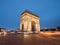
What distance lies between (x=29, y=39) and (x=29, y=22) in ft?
0.82

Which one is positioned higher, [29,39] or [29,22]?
[29,22]

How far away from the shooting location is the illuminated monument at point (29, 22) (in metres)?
1.73

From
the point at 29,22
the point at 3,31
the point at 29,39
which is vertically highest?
the point at 29,22

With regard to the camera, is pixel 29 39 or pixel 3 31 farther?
pixel 3 31

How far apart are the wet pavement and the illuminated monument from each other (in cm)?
10

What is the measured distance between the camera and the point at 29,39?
1702 mm

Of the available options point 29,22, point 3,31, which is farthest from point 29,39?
point 3,31

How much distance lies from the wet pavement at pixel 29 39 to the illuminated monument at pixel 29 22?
3.8 inches

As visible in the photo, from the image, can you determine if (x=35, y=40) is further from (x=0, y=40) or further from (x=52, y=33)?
(x=0, y=40)

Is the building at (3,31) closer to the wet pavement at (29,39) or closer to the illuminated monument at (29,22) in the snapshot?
the wet pavement at (29,39)

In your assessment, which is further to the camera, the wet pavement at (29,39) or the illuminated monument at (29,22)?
the illuminated monument at (29,22)

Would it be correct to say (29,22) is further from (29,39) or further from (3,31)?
(3,31)

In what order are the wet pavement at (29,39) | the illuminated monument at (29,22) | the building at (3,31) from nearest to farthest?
the wet pavement at (29,39) → the illuminated monument at (29,22) → the building at (3,31)

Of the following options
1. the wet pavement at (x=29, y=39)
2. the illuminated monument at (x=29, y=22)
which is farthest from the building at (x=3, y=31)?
the illuminated monument at (x=29, y=22)
